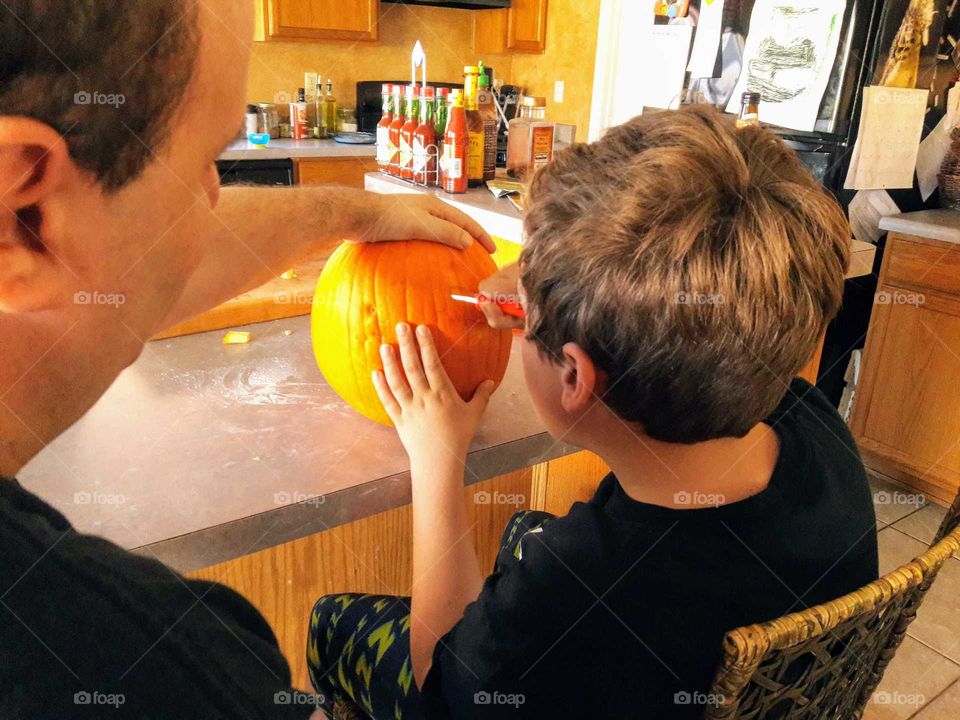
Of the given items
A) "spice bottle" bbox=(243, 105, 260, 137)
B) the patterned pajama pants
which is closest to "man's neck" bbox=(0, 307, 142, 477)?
the patterned pajama pants

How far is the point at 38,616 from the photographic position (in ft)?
0.90

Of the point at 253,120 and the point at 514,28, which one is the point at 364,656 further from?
the point at 514,28

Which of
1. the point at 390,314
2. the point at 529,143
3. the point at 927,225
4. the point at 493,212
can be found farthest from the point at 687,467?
the point at 927,225

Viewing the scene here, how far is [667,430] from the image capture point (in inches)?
26.5

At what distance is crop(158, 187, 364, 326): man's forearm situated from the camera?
846 millimetres

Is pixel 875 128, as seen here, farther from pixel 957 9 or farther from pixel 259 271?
pixel 259 271

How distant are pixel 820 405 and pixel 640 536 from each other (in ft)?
1.10

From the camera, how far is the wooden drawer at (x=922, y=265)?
6.49 feet

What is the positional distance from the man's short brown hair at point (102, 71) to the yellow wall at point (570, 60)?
13.8ft

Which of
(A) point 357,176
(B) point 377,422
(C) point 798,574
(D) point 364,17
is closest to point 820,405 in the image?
(C) point 798,574

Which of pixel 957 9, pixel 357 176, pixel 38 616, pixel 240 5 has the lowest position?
pixel 357 176

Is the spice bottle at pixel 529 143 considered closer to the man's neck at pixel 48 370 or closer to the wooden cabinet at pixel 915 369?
the wooden cabinet at pixel 915 369

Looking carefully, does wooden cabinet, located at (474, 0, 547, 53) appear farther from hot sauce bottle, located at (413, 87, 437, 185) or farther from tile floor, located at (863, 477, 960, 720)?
tile floor, located at (863, 477, 960, 720)

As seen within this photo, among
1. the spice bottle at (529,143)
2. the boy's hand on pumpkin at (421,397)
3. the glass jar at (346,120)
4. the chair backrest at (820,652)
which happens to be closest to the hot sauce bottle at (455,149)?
the spice bottle at (529,143)
